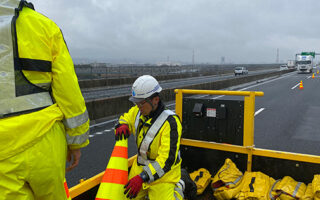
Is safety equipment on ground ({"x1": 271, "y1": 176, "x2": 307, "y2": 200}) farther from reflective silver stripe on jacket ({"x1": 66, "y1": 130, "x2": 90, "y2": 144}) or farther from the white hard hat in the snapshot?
reflective silver stripe on jacket ({"x1": 66, "y1": 130, "x2": 90, "y2": 144})

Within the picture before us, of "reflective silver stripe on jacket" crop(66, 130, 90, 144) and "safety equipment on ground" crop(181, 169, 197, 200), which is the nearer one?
"reflective silver stripe on jacket" crop(66, 130, 90, 144)

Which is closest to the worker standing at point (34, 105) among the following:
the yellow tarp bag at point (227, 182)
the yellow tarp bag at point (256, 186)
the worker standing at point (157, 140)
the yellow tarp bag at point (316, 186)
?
the worker standing at point (157, 140)

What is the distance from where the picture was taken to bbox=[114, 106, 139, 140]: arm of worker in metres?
3.42

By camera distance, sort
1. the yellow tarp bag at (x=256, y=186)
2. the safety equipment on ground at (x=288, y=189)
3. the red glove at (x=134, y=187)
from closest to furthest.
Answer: the red glove at (x=134, y=187) < the safety equipment on ground at (x=288, y=189) < the yellow tarp bag at (x=256, y=186)

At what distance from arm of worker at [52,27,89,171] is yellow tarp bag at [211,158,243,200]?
8.26ft

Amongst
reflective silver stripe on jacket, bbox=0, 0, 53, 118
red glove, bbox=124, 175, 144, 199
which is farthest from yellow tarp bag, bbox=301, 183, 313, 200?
reflective silver stripe on jacket, bbox=0, 0, 53, 118

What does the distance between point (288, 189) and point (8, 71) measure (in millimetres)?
3462

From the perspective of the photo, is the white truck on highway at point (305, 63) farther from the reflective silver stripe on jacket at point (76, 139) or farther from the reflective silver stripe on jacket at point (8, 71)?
the reflective silver stripe on jacket at point (8, 71)

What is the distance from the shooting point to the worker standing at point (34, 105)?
1.76 m

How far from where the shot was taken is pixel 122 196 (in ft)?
9.96

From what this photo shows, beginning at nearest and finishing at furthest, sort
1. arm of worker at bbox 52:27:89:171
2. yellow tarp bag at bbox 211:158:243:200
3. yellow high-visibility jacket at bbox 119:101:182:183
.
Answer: arm of worker at bbox 52:27:89:171
yellow high-visibility jacket at bbox 119:101:182:183
yellow tarp bag at bbox 211:158:243:200

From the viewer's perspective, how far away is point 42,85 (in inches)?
75.9

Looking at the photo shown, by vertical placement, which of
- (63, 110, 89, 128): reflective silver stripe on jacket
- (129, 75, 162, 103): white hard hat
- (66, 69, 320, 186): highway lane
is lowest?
(66, 69, 320, 186): highway lane

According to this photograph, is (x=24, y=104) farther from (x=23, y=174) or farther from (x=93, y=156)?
(x=93, y=156)
